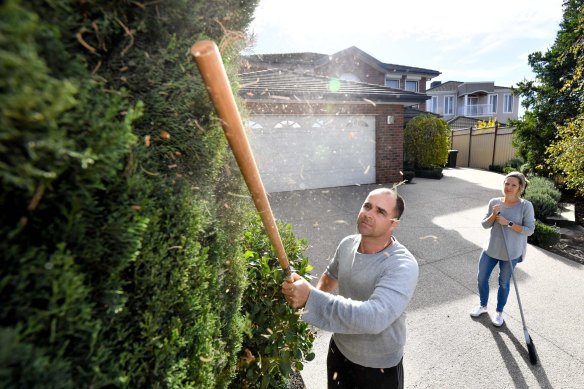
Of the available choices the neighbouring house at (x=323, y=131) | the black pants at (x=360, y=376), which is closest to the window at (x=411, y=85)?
the neighbouring house at (x=323, y=131)

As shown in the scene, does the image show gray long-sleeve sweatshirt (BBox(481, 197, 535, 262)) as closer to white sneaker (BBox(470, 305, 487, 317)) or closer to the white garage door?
white sneaker (BBox(470, 305, 487, 317))

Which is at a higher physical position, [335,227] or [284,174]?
[284,174]

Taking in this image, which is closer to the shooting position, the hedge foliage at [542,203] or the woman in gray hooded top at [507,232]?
the woman in gray hooded top at [507,232]

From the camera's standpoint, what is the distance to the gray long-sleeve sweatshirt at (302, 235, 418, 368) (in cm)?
164

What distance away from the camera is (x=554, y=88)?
480 inches

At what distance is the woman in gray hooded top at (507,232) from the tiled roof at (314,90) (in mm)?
6270

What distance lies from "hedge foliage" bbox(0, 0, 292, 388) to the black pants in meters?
1.16

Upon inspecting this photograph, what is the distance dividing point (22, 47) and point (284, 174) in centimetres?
1001

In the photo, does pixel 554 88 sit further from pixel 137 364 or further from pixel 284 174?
pixel 137 364

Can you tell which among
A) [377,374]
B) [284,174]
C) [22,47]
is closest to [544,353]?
[377,374]

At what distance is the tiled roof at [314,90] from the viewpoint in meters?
9.27

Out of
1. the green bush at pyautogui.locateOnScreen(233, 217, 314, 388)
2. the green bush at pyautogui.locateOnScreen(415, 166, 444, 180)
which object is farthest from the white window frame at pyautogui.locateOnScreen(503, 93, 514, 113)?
the green bush at pyautogui.locateOnScreen(233, 217, 314, 388)

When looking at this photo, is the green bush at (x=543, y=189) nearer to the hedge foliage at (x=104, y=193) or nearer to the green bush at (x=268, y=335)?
the green bush at (x=268, y=335)

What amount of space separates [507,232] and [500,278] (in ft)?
2.00
